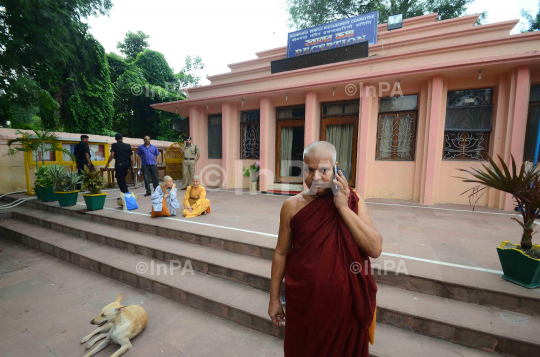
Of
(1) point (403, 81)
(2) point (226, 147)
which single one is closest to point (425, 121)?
(1) point (403, 81)

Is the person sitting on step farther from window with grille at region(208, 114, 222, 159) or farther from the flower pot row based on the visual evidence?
window with grille at region(208, 114, 222, 159)

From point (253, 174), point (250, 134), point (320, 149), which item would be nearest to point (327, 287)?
point (320, 149)

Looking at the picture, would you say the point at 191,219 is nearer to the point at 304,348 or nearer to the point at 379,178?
the point at 304,348

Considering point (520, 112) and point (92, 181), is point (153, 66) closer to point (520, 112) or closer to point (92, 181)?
point (92, 181)

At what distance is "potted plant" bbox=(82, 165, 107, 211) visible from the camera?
5.62 meters

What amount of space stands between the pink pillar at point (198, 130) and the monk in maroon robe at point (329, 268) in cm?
881

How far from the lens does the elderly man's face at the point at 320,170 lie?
1319mm

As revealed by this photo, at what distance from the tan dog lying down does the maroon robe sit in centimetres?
193

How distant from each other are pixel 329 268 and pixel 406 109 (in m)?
6.81

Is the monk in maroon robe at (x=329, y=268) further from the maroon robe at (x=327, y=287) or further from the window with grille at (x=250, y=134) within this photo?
the window with grille at (x=250, y=134)

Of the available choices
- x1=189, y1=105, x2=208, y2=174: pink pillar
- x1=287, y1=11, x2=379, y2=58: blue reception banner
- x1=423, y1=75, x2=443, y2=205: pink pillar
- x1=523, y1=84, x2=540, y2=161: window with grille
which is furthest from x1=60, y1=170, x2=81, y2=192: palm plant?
x1=523, y1=84, x2=540, y2=161: window with grille

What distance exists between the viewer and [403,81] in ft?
21.0

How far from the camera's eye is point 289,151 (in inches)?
331

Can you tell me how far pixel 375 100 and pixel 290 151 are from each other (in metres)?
3.09
